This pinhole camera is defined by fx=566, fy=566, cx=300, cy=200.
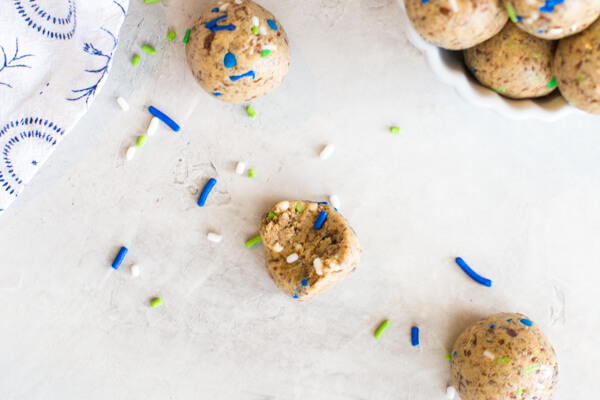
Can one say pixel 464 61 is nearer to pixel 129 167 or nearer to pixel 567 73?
pixel 567 73

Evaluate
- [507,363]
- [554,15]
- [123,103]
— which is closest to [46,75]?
[123,103]

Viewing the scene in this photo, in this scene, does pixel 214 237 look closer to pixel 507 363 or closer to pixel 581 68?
pixel 507 363

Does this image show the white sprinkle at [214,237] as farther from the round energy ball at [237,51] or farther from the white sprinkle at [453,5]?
the white sprinkle at [453,5]

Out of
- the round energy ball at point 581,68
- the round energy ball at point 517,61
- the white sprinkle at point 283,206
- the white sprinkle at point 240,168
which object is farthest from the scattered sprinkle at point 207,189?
the round energy ball at point 581,68

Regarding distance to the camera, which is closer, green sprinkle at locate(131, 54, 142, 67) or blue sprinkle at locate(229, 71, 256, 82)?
blue sprinkle at locate(229, 71, 256, 82)

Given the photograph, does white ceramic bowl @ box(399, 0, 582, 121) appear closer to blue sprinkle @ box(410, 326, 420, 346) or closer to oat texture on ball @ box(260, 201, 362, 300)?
oat texture on ball @ box(260, 201, 362, 300)

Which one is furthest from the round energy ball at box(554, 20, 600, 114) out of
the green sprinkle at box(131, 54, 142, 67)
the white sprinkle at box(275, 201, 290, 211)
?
the green sprinkle at box(131, 54, 142, 67)
